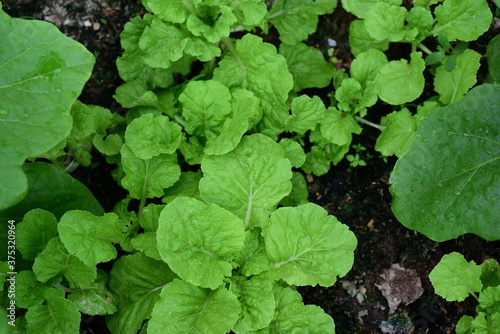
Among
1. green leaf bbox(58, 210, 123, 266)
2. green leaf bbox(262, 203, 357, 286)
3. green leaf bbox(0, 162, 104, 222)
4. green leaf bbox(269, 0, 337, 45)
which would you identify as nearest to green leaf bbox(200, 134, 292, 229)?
green leaf bbox(262, 203, 357, 286)

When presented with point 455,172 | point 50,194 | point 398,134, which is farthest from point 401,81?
point 50,194

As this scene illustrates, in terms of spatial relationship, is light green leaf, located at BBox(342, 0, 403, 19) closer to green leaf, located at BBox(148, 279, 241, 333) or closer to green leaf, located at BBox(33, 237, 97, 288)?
green leaf, located at BBox(148, 279, 241, 333)

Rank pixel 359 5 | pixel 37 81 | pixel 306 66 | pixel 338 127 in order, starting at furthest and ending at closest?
pixel 306 66
pixel 359 5
pixel 338 127
pixel 37 81

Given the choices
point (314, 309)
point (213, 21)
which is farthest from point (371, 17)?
point (314, 309)

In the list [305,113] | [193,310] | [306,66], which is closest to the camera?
[193,310]

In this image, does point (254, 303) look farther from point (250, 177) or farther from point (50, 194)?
point (50, 194)

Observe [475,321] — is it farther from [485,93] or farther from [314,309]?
[485,93]

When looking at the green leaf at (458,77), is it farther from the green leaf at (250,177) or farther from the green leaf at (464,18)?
the green leaf at (250,177)
